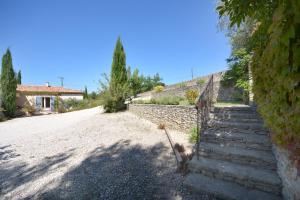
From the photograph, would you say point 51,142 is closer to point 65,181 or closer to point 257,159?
point 65,181

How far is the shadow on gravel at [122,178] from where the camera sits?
122 inches

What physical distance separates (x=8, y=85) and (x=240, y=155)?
1849cm

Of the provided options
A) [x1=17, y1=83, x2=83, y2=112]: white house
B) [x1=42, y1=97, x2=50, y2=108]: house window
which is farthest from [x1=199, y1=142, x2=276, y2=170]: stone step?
[x1=42, y1=97, x2=50, y2=108]: house window

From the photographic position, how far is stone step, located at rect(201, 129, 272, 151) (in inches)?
138

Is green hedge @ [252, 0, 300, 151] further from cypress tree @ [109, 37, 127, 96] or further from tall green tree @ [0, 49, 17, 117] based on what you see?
tall green tree @ [0, 49, 17, 117]

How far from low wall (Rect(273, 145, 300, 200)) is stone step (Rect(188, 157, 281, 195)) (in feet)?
0.48

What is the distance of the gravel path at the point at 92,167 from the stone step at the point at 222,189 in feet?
0.56

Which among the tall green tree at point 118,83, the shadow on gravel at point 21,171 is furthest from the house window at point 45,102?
the shadow on gravel at point 21,171

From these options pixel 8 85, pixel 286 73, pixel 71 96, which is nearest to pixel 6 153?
pixel 286 73

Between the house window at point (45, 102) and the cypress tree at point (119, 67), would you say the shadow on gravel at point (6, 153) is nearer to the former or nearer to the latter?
the cypress tree at point (119, 67)

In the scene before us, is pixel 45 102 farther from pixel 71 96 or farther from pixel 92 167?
pixel 92 167

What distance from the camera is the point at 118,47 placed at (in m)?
14.1

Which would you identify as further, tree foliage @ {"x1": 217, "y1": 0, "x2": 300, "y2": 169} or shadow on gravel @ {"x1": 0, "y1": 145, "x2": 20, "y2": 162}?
shadow on gravel @ {"x1": 0, "y1": 145, "x2": 20, "y2": 162}

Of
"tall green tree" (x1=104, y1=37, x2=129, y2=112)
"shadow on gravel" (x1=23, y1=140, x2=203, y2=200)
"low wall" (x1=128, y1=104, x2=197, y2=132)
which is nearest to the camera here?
"shadow on gravel" (x1=23, y1=140, x2=203, y2=200)
